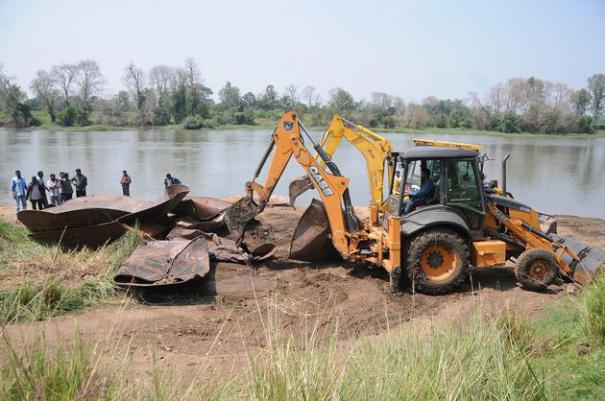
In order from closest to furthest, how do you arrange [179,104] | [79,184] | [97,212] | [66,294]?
[66,294] → [97,212] → [79,184] → [179,104]

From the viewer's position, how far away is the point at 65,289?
22.6 ft

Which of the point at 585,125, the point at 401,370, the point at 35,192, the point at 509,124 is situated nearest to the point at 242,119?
the point at 509,124

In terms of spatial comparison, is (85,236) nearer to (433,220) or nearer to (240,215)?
A: (240,215)

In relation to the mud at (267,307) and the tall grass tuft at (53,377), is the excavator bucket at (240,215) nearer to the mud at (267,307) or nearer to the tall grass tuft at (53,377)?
the mud at (267,307)

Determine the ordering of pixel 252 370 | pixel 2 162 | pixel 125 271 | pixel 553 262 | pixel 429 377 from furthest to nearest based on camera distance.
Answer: pixel 2 162 < pixel 553 262 < pixel 125 271 < pixel 429 377 < pixel 252 370

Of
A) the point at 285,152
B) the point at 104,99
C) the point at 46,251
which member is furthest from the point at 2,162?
the point at 104,99

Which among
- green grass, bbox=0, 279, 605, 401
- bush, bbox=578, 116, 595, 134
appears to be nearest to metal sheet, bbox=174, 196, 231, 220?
green grass, bbox=0, 279, 605, 401

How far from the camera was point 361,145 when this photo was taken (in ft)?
34.2

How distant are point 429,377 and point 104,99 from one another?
89.9m

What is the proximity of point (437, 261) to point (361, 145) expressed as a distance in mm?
3464

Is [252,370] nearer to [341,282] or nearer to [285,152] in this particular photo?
[341,282]

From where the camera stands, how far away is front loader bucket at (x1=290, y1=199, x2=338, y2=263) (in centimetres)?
889

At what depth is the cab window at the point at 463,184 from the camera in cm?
779

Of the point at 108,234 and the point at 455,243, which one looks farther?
the point at 108,234
